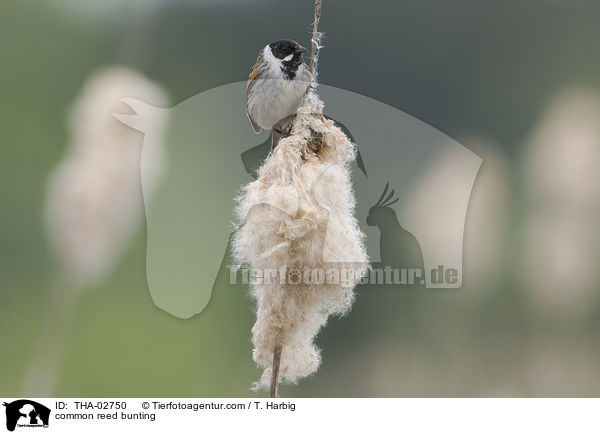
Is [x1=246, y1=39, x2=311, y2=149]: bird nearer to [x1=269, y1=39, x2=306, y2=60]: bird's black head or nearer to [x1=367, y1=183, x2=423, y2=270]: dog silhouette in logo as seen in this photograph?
[x1=269, y1=39, x2=306, y2=60]: bird's black head

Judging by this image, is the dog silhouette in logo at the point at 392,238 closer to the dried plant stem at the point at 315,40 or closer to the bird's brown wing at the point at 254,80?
the bird's brown wing at the point at 254,80

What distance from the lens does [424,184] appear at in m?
2.54

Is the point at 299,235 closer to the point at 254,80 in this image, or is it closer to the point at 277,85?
the point at 277,85

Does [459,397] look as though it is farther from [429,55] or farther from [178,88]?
[178,88]

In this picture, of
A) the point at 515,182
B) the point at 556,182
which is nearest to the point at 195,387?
the point at 515,182

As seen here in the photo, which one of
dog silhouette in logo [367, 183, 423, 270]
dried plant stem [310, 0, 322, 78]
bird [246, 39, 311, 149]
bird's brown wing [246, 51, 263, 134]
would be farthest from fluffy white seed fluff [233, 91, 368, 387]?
dog silhouette in logo [367, 183, 423, 270]

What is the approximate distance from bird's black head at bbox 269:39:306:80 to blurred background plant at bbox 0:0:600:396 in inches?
16.5

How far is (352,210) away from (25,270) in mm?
1697

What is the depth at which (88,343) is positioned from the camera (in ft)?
7.32

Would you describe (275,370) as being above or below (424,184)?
below

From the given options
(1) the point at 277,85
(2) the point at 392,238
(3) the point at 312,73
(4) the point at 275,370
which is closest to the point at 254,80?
(1) the point at 277,85
